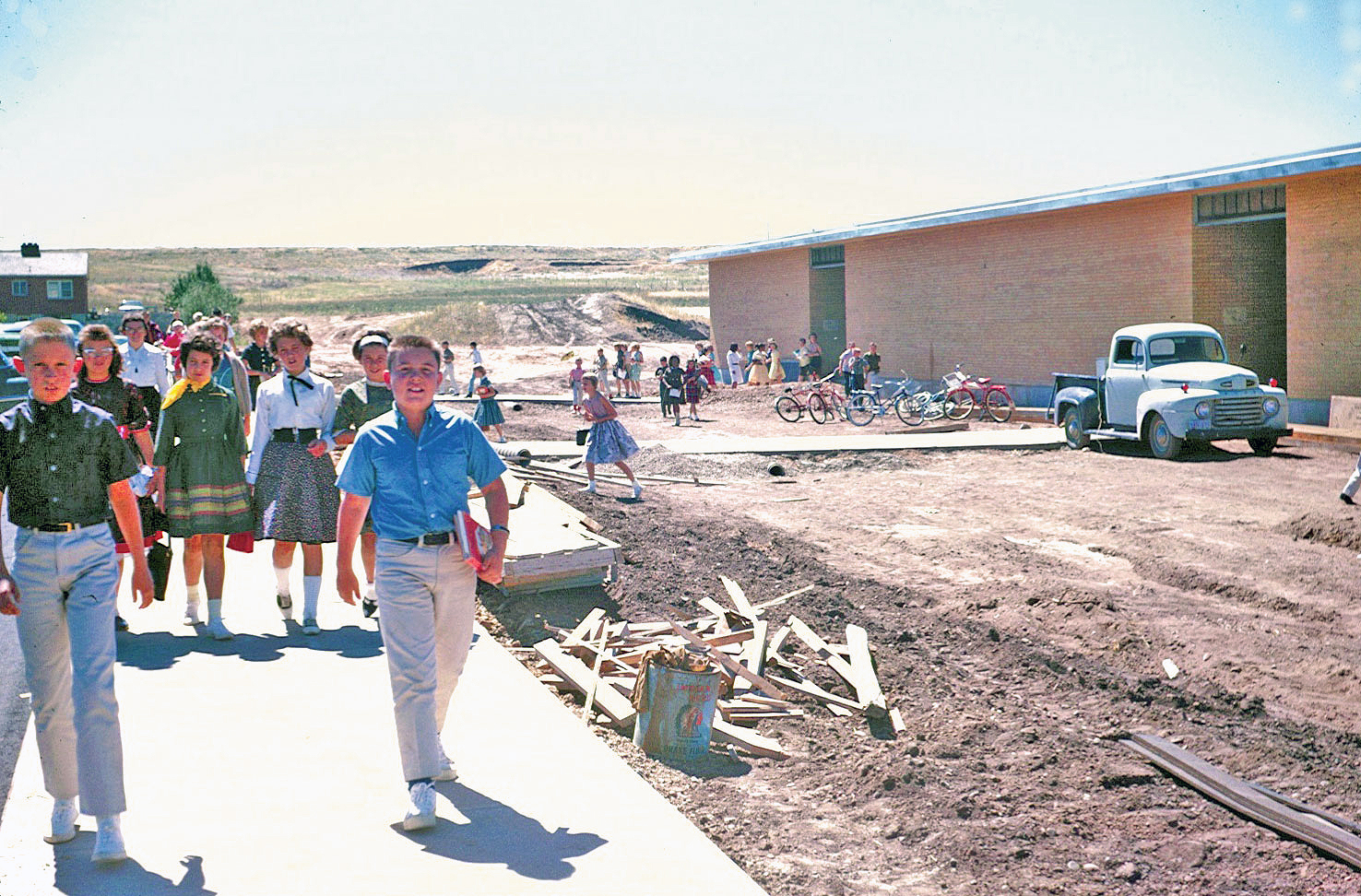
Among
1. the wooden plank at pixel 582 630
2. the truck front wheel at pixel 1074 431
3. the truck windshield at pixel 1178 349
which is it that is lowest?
the wooden plank at pixel 582 630

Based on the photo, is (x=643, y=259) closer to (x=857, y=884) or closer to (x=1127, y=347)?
(x=1127, y=347)

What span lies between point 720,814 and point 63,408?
11.3 ft

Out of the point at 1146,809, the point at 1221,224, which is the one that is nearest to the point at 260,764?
the point at 1146,809

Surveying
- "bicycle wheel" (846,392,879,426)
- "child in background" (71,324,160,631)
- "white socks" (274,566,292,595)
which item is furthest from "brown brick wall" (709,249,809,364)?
"child in background" (71,324,160,631)

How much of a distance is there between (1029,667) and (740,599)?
238 cm

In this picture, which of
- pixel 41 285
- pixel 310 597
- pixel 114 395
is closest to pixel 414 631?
pixel 310 597

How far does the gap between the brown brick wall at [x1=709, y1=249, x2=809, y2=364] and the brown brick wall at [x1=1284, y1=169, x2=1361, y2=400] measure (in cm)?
1896

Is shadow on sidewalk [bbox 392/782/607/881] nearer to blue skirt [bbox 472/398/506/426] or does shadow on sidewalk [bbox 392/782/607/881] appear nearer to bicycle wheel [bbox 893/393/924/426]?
blue skirt [bbox 472/398/506/426]

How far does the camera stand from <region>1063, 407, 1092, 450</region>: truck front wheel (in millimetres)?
21297

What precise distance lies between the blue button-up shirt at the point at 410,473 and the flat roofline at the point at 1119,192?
20.7m

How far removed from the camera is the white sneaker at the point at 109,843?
14.8ft

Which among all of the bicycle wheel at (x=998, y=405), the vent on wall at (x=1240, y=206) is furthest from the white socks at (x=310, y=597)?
the vent on wall at (x=1240, y=206)

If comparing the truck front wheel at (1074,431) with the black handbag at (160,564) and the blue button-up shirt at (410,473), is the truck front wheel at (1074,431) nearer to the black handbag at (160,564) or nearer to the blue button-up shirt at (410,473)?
the black handbag at (160,564)

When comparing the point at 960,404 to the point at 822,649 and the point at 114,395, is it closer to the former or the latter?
the point at 822,649
